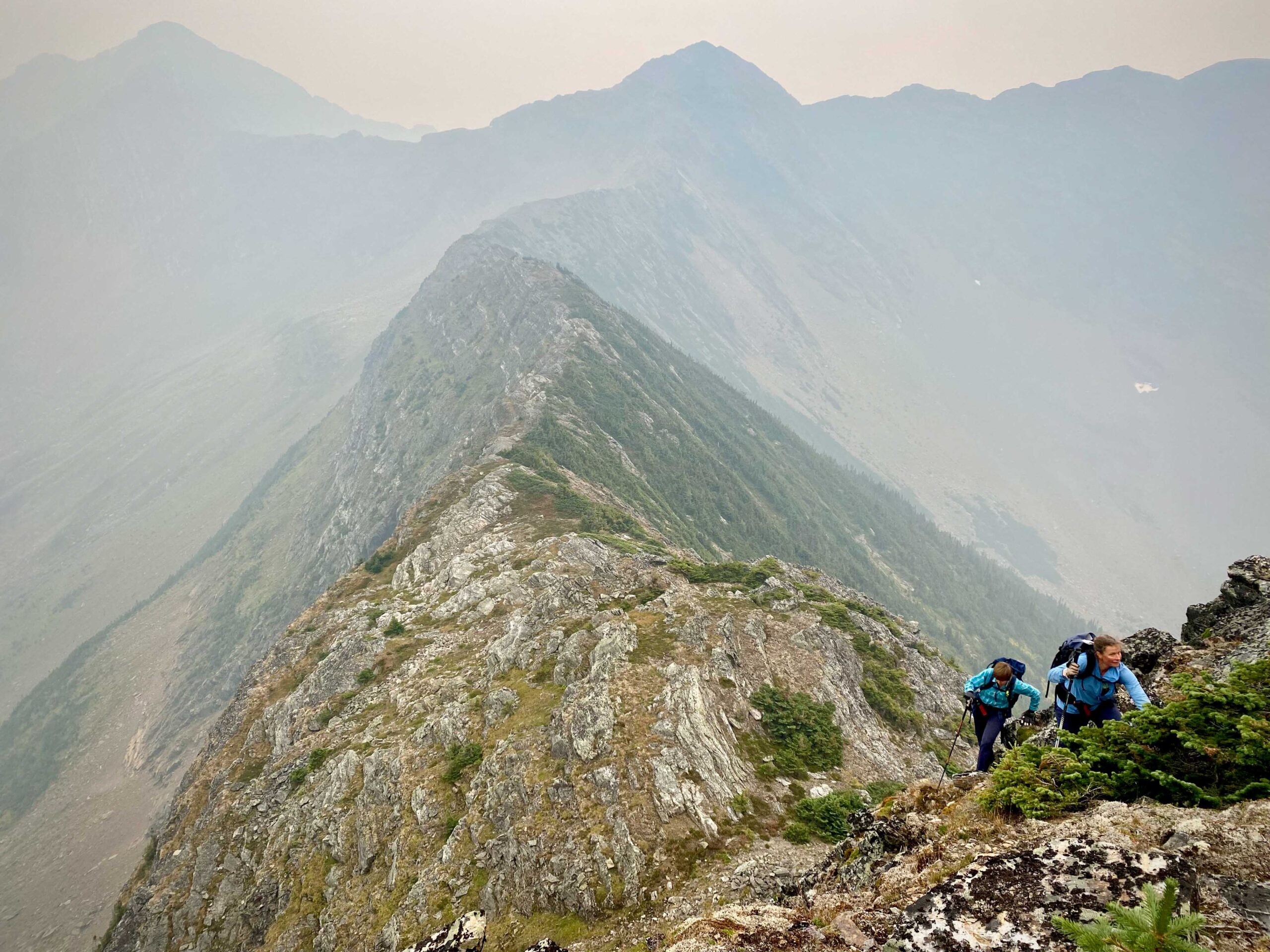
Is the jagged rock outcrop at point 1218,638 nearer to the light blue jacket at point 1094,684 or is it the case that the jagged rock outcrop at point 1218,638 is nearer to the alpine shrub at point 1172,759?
the light blue jacket at point 1094,684

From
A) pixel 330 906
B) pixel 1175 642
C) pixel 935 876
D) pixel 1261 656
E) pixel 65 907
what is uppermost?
pixel 935 876

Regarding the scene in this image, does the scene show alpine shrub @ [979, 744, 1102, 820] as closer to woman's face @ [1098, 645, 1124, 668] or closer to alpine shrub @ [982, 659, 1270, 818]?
alpine shrub @ [982, 659, 1270, 818]

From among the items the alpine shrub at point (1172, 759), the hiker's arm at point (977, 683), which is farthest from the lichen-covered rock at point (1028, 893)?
the hiker's arm at point (977, 683)

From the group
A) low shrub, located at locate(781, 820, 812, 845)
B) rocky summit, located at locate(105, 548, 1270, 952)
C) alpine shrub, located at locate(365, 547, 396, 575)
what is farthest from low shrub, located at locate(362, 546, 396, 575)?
low shrub, located at locate(781, 820, 812, 845)

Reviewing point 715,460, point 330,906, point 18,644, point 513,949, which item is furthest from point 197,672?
point 513,949

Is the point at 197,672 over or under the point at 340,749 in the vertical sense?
under

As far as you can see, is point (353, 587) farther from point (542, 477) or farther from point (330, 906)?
point (330, 906)

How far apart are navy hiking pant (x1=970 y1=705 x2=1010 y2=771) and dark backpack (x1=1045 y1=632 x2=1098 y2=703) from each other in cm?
136

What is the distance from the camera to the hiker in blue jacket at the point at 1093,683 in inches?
429

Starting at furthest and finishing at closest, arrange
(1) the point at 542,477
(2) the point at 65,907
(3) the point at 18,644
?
1. (3) the point at 18,644
2. (2) the point at 65,907
3. (1) the point at 542,477

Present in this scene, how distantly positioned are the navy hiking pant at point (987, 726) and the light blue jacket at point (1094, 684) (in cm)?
173

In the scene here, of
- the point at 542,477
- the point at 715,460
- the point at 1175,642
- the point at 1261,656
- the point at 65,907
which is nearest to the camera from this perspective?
the point at 1261,656

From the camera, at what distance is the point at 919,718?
3338cm

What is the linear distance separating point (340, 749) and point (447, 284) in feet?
625
